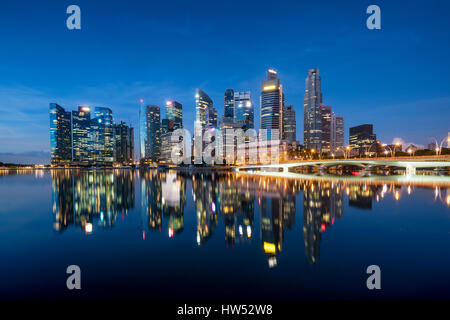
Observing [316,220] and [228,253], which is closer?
[228,253]

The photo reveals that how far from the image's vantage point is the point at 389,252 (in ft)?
36.9

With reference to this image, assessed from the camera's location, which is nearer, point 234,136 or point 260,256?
point 260,256

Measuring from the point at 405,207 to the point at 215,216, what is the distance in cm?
2062

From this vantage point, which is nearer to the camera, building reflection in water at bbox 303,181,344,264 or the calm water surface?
the calm water surface

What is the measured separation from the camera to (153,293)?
746 cm

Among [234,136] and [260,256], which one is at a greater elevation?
[234,136]

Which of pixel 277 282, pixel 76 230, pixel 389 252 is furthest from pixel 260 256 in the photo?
pixel 76 230

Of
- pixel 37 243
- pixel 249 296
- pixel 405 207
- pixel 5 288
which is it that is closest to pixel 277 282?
pixel 249 296

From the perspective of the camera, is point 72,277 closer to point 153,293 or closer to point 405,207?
point 153,293

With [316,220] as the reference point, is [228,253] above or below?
above

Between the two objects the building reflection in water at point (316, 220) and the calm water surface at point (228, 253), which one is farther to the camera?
the building reflection in water at point (316, 220)

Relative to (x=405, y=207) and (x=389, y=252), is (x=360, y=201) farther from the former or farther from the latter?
(x=389, y=252)
